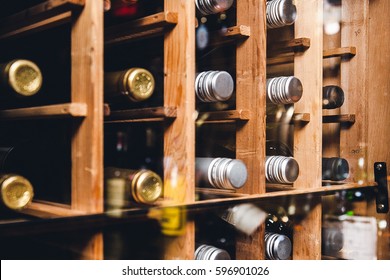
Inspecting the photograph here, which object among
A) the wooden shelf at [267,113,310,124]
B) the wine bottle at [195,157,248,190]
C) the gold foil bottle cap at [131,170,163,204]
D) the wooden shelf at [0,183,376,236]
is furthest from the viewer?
the wooden shelf at [267,113,310,124]

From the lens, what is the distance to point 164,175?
0.95m

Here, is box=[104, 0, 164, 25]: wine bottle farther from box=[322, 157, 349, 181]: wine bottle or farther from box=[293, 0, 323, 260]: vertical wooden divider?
box=[322, 157, 349, 181]: wine bottle

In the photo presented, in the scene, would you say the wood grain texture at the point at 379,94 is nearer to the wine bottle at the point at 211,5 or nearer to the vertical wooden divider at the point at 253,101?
the vertical wooden divider at the point at 253,101

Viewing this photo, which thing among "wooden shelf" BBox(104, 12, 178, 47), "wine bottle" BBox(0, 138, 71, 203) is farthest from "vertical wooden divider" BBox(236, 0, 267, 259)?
"wine bottle" BBox(0, 138, 71, 203)

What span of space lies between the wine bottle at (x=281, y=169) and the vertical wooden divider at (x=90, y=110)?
0.44 meters

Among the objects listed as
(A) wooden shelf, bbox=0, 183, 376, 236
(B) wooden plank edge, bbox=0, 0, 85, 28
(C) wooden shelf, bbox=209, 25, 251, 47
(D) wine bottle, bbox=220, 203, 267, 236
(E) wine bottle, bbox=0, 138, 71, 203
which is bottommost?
(D) wine bottle, bbox=220, 203, 267, 236

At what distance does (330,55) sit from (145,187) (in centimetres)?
77

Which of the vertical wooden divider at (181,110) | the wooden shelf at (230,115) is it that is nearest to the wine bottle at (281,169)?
the wooden shelf at (230,115)

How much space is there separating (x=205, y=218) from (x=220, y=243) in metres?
0.07

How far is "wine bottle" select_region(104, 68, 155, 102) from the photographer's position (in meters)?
0.87

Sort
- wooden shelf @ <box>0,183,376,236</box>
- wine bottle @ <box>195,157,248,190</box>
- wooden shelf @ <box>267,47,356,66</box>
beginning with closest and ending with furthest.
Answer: wooden shelf @ <box>0,183,376,236</box> → wine bottle @ <box>195,157,248,190</box> → wooden shelf @ <box>267,47,356,66</box>

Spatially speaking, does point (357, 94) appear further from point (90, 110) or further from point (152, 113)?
point (90, 110)

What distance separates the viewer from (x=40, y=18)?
869mm

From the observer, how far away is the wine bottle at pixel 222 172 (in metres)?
0.96
